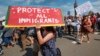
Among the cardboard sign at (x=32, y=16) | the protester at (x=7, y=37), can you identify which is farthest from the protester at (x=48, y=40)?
the protester at (x=7, y=37)

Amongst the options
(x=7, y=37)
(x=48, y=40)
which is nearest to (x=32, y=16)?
(x=48, y=40)

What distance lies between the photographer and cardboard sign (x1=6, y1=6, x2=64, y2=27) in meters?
4.75

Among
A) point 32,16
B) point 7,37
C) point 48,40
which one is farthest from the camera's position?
point 7,37

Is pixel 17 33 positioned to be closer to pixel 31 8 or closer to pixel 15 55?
pixel 15 55

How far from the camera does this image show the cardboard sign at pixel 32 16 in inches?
187

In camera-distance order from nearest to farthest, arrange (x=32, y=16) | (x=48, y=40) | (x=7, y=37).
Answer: (x=32, y=16)
(x=48, y=40)
(x=7, y=37)

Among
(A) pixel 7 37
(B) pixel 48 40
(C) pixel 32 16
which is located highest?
(C) pixel 32 16

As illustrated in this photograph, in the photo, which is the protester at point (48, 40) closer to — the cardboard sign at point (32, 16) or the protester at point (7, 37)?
the cardboard sign at point (32, 16)

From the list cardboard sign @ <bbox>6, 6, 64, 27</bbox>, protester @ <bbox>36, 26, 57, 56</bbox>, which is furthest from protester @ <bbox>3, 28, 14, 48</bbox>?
cardboard sign @ <bbox>6, 6, 64, 27</bbox>

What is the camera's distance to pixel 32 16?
15.9 ft

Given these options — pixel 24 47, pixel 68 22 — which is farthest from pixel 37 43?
pixel 68 22

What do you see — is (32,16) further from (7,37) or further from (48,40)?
(7,37)

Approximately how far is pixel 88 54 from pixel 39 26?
270 inches

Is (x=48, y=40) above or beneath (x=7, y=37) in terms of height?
above
